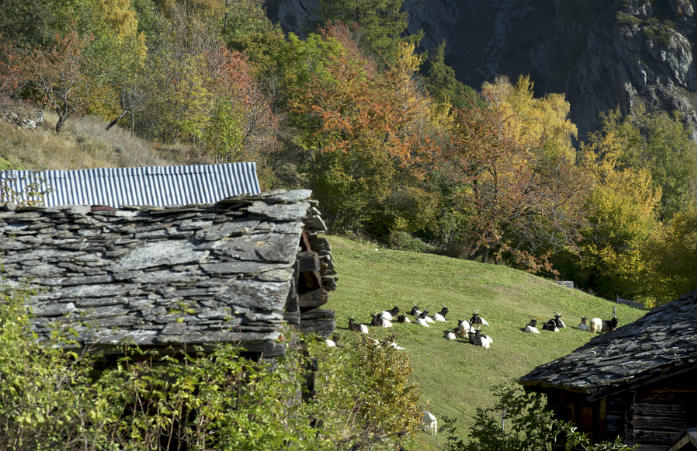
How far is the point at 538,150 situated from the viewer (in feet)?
150

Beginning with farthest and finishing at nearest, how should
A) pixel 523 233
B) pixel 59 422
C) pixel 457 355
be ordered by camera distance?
pixel 523 233
pixel 457 355
pixel 59 422

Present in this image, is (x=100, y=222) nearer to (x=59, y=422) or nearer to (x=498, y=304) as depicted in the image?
(x=59, y=422)

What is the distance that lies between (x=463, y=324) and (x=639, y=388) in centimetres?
1280

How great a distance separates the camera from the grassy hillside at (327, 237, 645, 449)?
18.1m

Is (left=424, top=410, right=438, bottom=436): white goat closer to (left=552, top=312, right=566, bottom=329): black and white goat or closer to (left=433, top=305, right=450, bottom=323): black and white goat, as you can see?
(left=433, top=305, right=450, bottom=323): black and white goat

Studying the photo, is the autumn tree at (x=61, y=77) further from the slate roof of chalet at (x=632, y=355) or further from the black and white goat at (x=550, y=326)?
the slate roof of chalet at (x=632, y=355)

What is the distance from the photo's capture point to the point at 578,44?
92.4m

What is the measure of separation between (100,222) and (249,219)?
206 centimetres

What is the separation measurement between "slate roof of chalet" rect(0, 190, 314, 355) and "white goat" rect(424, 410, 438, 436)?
7.56 m

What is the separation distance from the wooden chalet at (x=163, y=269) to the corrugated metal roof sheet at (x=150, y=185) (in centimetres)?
786

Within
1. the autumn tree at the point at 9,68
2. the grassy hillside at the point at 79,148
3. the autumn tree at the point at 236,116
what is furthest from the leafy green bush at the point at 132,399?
the autumn tree at the point at 236,116

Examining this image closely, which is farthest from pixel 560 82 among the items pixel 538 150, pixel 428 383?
pixel 428 383

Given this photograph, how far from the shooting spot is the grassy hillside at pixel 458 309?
18062mm

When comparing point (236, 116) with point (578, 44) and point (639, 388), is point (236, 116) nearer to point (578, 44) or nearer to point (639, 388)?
point (639, 388)
